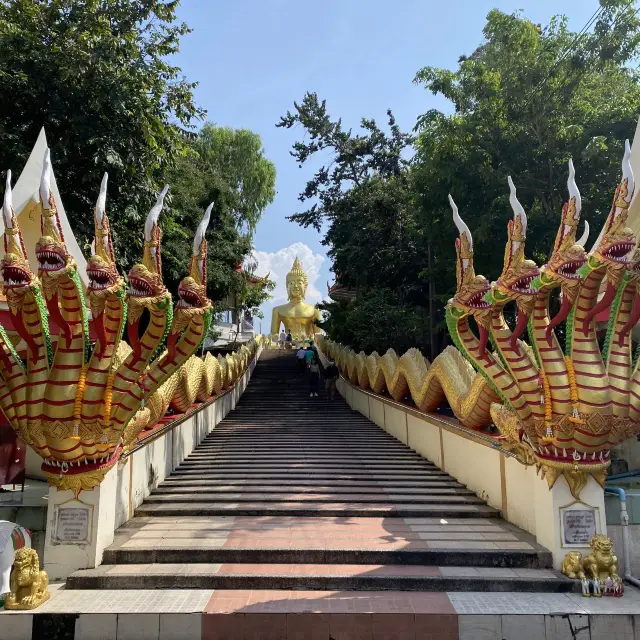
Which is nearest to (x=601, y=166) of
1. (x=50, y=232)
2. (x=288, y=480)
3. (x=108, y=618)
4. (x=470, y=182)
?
(x=470, y=182)

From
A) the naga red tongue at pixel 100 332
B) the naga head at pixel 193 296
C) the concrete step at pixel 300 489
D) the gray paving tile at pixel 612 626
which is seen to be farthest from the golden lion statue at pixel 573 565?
the naga red tongue at pixel 100 332

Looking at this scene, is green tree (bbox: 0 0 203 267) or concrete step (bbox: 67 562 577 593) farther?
green tree (bbox: 0 0 203 267)

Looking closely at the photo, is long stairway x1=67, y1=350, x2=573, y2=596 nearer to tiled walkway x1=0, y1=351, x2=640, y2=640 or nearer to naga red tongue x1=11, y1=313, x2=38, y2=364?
tiled walkway x1=0, y1=351, x2=640, y2=640

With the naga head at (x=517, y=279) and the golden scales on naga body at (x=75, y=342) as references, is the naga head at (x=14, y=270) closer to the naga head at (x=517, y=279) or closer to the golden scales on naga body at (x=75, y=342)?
the golden scales on naga body at (x=75, y=342)

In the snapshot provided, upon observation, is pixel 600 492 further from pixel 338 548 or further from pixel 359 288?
pixel 359 288

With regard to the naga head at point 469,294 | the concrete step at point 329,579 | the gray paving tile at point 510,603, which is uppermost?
the naga head at point 469,294

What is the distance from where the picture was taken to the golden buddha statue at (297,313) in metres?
34.5

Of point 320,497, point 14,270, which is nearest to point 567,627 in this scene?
point 320,497

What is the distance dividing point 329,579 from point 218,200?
1488 cm

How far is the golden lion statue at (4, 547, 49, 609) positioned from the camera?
4148 millimetres

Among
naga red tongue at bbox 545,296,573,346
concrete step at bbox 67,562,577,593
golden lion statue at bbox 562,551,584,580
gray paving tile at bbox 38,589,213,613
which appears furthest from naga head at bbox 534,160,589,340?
gray paving tile at bbox 38,589,213,613

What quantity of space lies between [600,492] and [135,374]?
466cm

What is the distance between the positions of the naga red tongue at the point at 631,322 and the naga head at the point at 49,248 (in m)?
5.25

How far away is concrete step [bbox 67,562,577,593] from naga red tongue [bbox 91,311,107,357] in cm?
207
